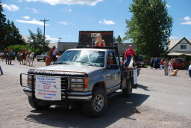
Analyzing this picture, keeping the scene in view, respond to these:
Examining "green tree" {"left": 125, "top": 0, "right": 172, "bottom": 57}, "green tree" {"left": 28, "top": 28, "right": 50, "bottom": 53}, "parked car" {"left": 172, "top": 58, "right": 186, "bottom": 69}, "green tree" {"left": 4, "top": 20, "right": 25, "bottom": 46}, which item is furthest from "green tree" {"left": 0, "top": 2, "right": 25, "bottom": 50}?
"parked car" {"left": 172, "top": 58, "right": 186, "bottom": 69}

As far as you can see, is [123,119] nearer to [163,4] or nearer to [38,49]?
[163,4]

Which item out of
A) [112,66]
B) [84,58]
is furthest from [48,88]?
[112,66]

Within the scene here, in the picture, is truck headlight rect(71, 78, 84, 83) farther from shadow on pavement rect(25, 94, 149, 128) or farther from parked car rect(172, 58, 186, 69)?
parked car rect(172, 58, 186, 69)

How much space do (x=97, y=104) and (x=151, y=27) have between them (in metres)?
48.8

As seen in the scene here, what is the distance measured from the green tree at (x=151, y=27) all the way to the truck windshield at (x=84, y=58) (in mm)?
45975

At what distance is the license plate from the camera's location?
724 cm

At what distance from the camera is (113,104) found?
9781 millimetres

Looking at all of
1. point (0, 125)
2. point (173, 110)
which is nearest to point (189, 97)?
point (173, 110)

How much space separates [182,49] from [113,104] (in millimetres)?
61054

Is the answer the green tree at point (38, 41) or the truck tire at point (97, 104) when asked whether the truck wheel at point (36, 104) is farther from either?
the green tree at point (38, 41)

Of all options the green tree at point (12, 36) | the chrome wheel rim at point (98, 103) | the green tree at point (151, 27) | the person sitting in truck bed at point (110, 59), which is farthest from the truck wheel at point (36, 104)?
the green tree at point (12, 36)

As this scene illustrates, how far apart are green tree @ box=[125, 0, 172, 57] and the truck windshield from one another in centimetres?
4597

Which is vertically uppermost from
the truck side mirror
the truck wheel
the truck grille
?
the truck side mirror

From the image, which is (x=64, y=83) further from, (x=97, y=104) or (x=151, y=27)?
(x=151, y=27)
